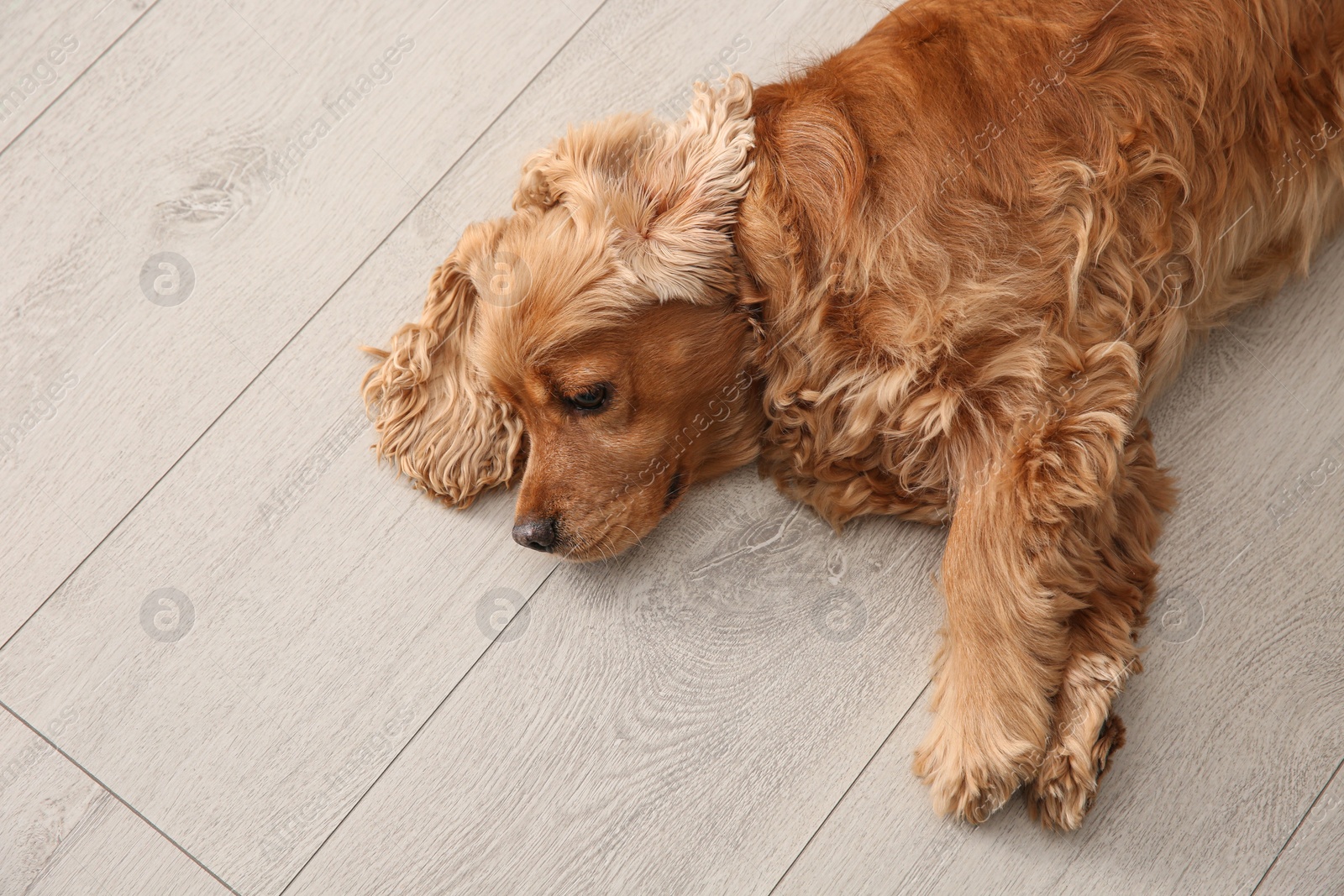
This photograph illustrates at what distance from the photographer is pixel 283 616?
2.27 m

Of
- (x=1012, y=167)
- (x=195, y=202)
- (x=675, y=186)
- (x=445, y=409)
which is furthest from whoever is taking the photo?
(x=195, y=202)

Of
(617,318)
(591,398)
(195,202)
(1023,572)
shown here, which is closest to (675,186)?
(617,318)

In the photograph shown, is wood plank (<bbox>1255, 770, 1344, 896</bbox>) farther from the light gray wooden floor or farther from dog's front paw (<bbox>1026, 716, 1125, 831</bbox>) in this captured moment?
dog's front paw (<bbox>1026, 716, 1125, 831</bbox>)

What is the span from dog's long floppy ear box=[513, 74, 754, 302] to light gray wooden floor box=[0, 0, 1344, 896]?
0.48 m

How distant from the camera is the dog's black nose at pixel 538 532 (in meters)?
2.01

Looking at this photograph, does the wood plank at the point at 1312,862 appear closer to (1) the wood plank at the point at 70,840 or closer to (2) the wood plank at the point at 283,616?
(2) the wood plank at the point at 283,616

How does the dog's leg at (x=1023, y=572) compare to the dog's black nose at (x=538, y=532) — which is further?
the dog's black nose at (x=538, y=532)

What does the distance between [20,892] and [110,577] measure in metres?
0.79

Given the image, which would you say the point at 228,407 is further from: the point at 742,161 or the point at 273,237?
the point at 742,161

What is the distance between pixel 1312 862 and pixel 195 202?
3.27m

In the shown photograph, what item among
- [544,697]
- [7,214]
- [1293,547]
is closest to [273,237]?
[7,214]

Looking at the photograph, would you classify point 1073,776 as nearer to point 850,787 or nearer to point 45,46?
point 850,787

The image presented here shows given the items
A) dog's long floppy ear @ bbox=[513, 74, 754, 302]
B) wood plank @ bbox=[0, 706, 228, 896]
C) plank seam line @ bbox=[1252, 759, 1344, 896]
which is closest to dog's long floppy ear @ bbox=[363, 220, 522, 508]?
dog's long floppy ear @ bbox=[513, 74, 754, 302]

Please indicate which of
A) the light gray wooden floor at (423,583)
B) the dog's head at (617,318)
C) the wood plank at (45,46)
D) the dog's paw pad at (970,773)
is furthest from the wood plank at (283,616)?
the wood plank at (45,46)
